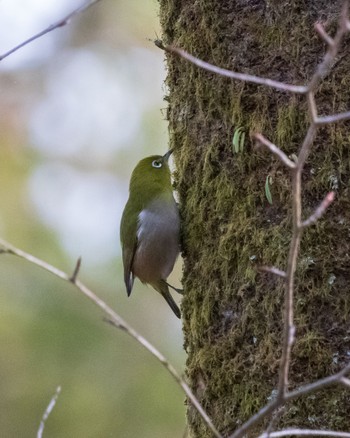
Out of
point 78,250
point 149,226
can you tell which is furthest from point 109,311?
point 78,250

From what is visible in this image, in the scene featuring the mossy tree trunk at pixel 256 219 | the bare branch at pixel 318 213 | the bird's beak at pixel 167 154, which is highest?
the bird's beak at pixel 167 154

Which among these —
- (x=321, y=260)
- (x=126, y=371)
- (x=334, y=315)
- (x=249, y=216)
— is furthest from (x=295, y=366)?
(x=126, y=371)

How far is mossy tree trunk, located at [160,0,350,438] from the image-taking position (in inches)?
106

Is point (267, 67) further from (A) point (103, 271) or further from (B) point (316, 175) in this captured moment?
(A) point (103, 271)

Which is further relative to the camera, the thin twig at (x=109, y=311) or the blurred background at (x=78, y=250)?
the blurred background at (x=78, y=250)

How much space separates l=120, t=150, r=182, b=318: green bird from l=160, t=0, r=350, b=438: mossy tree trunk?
3.14 ft

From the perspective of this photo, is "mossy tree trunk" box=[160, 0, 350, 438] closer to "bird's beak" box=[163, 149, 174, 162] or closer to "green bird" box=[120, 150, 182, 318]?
"bird's beak" box=[163, 149, 174, 162]

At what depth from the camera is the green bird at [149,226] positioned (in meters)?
4.38

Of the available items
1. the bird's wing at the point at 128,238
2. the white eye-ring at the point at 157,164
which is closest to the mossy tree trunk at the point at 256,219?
the white eye-ring at the point at 157,164

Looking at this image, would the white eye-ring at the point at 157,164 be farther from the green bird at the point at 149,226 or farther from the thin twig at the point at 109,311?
the thin twig at the point at 109,311

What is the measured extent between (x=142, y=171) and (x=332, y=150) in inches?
81.1

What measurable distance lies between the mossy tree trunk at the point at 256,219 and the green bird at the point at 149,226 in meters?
0.96

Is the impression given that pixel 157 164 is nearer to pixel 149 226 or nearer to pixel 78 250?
pixel 149 226

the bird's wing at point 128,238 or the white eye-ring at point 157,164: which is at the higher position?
the white eye-ring at point 157,164
